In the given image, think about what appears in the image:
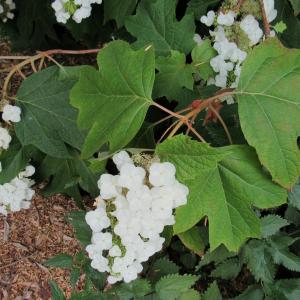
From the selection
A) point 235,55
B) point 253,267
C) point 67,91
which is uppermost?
point 235,55

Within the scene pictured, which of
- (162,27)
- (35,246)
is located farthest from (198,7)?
(35,246)

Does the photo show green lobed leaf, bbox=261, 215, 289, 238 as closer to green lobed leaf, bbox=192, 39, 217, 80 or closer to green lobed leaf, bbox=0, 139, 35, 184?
green lobed leaf, bbox=192, 39, 217, 80

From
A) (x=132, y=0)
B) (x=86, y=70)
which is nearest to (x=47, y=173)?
(x=132, y=0)

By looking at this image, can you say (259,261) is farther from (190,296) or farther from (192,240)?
(192,240)

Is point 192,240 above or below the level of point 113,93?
below

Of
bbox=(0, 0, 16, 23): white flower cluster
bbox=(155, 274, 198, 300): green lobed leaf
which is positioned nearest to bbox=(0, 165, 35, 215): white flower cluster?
bbox=(155, 274, 198, 300): green lobed leaf

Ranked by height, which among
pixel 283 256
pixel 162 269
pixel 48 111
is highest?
pixel 48 111

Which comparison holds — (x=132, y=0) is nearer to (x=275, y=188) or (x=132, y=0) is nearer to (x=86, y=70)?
(x=86, y=70)
